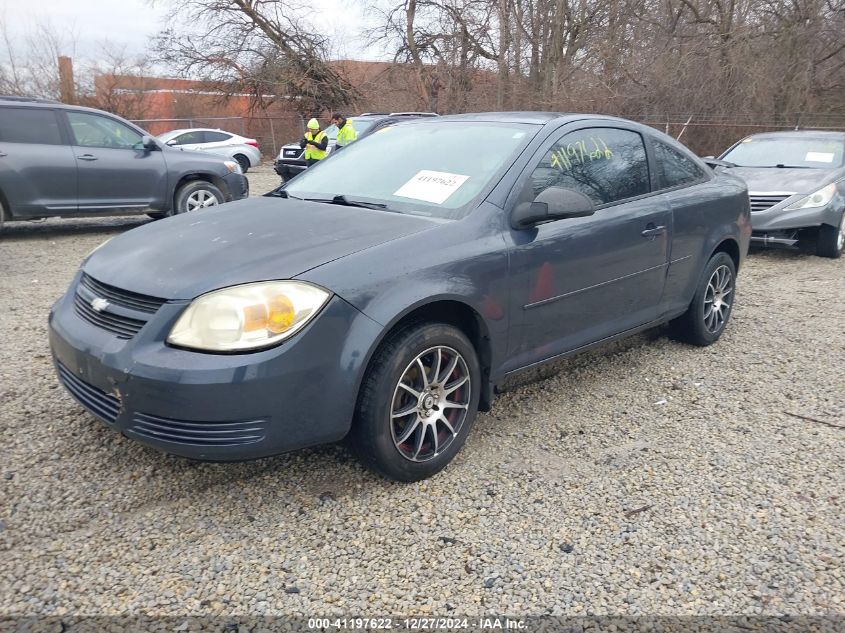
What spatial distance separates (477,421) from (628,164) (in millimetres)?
1849

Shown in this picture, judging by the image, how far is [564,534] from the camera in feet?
8.73

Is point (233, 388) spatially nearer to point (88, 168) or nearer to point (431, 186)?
point (431, 186)

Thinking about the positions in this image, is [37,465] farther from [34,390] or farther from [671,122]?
[671,122]

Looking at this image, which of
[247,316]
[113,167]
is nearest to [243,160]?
[113,167]

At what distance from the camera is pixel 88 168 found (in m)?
8.37

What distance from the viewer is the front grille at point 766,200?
25.7 feet

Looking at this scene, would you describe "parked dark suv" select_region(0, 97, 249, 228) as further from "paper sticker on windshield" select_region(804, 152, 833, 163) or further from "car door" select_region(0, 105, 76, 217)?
"paper sticker on windshield" select_region(804, 152, 833, 163)

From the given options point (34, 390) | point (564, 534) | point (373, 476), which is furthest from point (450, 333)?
point (34, 390)

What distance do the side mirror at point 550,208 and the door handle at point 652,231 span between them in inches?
34.2

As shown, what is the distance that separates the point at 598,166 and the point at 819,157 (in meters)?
6.38

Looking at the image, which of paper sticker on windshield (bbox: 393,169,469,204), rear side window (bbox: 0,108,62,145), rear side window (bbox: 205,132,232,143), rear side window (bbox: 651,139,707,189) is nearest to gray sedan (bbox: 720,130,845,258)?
rear side window (bbox: 651,139,707,189)

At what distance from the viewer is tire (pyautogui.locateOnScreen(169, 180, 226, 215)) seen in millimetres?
9188

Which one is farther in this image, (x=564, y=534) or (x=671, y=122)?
(x=671, y=122)

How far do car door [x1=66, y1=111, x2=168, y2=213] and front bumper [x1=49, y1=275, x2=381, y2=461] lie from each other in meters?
6.68
